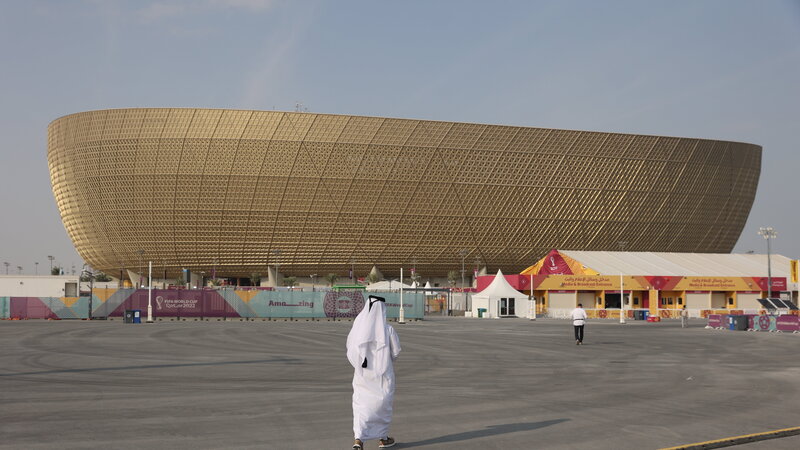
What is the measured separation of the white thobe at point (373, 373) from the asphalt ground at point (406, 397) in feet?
1.57

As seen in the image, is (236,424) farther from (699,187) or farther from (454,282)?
(699,187)

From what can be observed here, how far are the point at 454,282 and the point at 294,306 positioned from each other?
70.1 meters

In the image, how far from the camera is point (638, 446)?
9.94m

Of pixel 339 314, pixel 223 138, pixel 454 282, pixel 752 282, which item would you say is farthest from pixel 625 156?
pixel 339 314

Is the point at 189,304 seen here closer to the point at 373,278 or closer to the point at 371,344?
the point at 371,344

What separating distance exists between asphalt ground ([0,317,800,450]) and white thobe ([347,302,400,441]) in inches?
18.8

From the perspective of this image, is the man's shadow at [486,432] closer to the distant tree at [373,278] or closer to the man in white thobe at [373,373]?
the man in white thobe at [373,373]

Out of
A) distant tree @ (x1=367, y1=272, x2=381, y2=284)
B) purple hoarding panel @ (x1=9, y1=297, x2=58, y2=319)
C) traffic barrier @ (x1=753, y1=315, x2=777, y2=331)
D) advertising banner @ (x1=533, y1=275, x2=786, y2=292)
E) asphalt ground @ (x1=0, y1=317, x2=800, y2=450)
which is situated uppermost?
distant tree @ (x1=367, y1=272, x2=381, y2=284)

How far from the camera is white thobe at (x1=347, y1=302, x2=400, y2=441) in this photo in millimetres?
9688

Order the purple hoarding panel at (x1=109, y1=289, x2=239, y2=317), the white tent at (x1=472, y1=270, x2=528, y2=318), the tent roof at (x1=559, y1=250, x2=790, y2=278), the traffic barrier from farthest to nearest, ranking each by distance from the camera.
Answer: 1. the tent roof at (x1=559, y1=250, x2=790, y2=278)
2. the white tent at (x1=472, y1=270, x2=528, y2=318)
3. the purple hoarding panel at (x1=109, y1=289, x2=239, y2=317)
4. the traffic barrier

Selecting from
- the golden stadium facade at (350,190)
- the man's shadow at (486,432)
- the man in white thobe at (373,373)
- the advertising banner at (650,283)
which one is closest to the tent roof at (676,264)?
the advertising banner at (650,283)

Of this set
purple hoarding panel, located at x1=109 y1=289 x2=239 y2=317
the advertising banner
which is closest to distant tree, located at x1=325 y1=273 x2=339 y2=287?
the advertising banner

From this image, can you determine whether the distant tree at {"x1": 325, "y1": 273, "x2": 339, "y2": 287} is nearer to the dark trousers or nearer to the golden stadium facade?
the golden stadium facade

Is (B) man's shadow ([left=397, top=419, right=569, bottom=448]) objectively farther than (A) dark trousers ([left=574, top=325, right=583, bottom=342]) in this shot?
No
